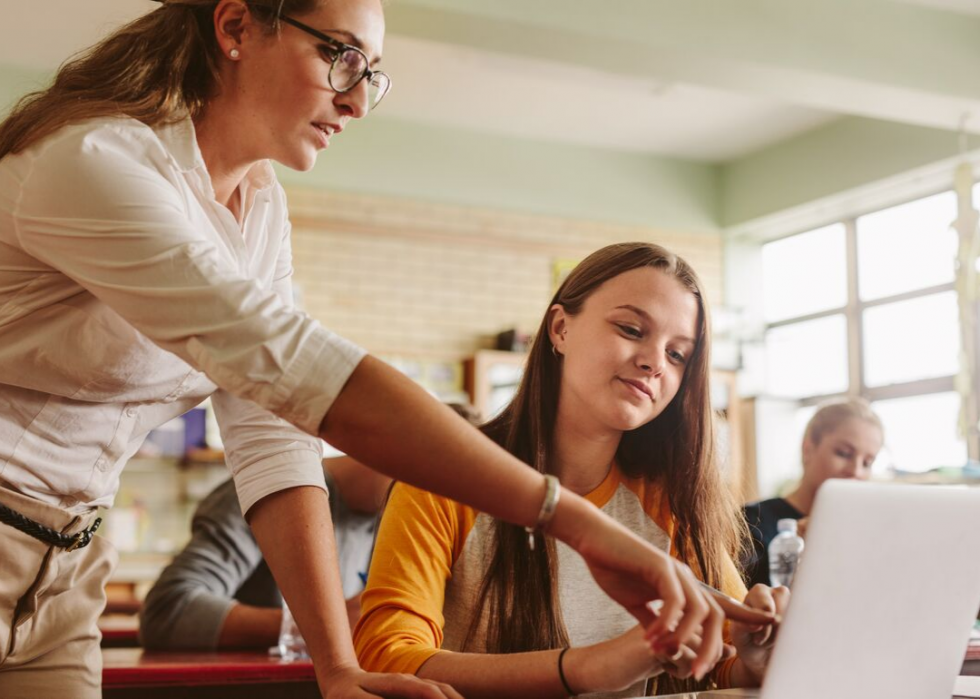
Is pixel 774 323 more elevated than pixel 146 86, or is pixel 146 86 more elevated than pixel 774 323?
pixel 774 323

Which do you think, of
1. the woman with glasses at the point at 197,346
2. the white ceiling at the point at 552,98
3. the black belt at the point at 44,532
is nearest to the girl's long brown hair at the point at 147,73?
the woman with glasses at the point at 197,346

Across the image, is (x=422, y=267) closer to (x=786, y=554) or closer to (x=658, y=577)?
(x=786, y=554)

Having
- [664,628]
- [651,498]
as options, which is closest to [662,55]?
[651,498]

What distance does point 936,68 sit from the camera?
5352mm

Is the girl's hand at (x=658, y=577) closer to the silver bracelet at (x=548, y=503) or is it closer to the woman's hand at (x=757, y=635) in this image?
the silver bracelet at (x=548, y=503)

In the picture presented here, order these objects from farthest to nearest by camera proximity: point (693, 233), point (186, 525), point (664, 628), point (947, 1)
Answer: point (693, 233)
point (186, 525)
point (947, 1)
point (664, 628)

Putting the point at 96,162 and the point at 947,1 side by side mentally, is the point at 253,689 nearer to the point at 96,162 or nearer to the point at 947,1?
the point at 96,162

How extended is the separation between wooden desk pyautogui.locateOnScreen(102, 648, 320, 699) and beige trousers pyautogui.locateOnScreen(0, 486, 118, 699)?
0.69 metres

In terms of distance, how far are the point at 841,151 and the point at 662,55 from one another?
2.63 m

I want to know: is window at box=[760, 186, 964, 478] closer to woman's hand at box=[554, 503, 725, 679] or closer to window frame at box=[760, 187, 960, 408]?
window frame at box=[760, 187, 960, 408]

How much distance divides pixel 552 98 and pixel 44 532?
19.3ft

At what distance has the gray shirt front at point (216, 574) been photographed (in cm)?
246

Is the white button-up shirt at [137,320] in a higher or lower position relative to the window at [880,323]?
lower

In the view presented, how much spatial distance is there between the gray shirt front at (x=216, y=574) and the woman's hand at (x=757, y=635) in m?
1.42
